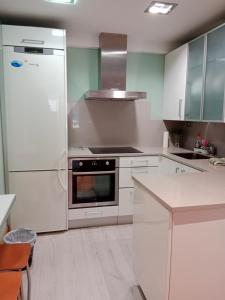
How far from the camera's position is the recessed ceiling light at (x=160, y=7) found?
2.07 m

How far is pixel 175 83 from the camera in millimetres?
3160

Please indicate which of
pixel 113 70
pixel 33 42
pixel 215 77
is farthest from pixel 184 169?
pixel 33 42

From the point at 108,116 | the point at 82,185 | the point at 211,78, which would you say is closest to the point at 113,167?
the point at 82,185

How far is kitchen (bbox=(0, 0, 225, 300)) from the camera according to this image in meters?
1.63

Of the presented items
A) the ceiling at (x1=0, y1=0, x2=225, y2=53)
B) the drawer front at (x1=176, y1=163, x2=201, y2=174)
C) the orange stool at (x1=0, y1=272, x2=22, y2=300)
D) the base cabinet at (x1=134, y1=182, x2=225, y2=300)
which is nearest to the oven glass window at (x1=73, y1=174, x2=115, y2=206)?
the drawer front at (x1=176, y1=163, x2=201, y2=174)

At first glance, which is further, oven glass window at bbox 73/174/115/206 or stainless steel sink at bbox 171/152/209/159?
stainless steel sink at bbox 171/152/209/159

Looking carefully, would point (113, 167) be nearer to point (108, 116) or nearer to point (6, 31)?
point (108, 116)

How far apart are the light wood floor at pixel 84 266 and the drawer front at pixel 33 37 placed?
81.9 inches

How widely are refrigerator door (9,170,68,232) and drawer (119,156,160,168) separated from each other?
28.2 inches

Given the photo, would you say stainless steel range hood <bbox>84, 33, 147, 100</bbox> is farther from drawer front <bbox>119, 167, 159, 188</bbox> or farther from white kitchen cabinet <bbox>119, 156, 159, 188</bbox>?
drawer front <bbox>119, 167, 159, 188</bbox>

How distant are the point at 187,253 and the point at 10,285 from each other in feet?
3.10

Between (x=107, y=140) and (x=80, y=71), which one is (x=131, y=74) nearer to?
(x=80, y=71)

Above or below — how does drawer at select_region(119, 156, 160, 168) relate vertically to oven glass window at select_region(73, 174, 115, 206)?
above

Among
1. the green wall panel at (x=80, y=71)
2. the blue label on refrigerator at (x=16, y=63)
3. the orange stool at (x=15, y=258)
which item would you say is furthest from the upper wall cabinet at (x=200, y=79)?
the orange stool at (x=15, y=258)
